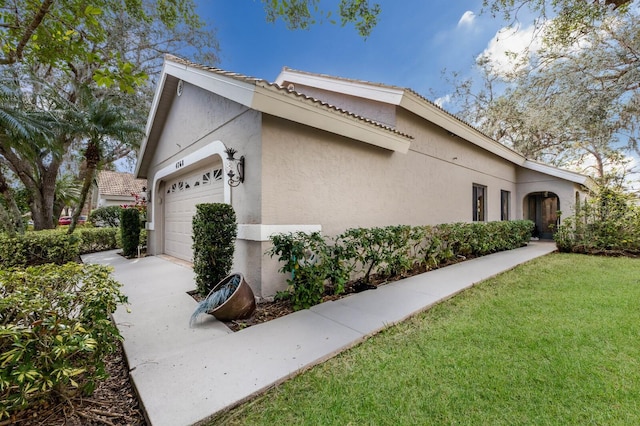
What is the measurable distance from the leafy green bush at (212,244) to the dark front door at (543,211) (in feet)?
57.7

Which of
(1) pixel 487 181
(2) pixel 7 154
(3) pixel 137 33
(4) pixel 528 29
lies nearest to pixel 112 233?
(2) pixel 7 154

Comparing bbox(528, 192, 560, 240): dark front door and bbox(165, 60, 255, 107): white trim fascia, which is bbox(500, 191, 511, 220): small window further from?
bbox(165, 60, 255, 107): white trim fascia

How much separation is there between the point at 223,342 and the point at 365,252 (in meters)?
3.34

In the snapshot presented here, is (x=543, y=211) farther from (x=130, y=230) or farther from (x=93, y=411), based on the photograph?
(x=130, y=230)

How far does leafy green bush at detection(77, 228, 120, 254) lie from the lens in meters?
11.8

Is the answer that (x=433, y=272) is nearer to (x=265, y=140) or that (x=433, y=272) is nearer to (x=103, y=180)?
(x=265, y=140)

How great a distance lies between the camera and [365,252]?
19.0ft

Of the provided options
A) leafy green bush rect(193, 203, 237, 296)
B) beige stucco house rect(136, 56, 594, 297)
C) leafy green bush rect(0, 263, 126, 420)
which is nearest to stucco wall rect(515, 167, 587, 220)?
beige stucco house rect(136, 56, 594, 297)

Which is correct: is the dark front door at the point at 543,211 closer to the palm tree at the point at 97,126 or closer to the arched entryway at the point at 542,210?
the arched entryway at the point at 542,210

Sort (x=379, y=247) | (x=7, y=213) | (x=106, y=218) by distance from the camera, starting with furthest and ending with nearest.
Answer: (x=106, y=218) → (x=7, y=213) → (x=379, y=247)

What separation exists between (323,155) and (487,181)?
10025 mm

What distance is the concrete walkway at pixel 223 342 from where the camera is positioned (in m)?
2.46

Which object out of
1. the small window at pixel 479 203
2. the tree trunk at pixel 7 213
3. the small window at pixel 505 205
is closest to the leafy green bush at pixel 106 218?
the tree trunk at pixel 7 213

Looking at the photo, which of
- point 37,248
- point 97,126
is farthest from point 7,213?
point 97,126
